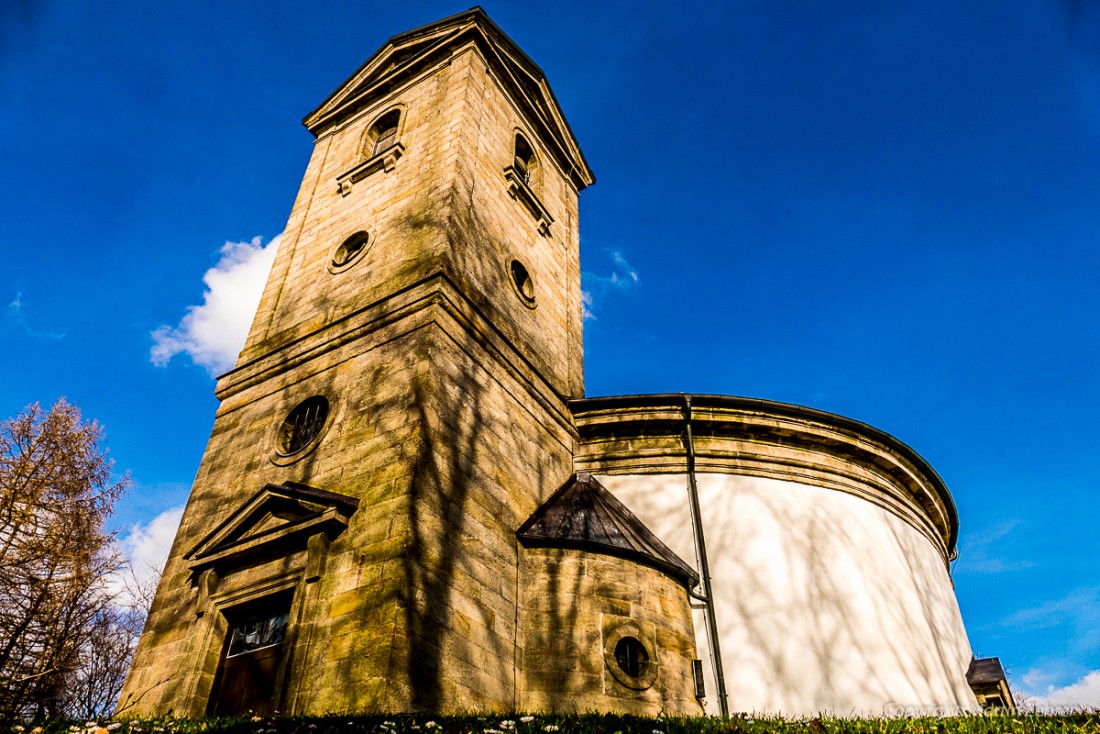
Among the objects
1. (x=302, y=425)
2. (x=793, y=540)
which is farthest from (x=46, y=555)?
(x=793, y=540)

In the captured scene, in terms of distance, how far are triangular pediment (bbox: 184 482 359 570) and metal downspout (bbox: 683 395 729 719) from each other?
232 inches

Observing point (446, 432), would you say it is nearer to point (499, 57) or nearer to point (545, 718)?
point (545, 718)

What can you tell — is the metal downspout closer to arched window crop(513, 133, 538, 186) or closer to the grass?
the grass

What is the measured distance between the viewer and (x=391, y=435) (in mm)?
10031

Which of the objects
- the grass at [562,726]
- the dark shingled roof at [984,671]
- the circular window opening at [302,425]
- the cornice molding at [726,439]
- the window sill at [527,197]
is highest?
the window sill at [527,197]

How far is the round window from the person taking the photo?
1403 centimetres

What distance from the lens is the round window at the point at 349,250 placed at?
46.0 feet

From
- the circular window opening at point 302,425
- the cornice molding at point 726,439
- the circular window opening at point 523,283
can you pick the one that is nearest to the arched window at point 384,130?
the circular window opening at point 523,283

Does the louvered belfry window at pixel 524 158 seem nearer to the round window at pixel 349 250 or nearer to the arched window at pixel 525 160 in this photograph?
the arched window at pixel 525 160

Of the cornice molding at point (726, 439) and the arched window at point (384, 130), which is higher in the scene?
the arched window at point (384, 130)

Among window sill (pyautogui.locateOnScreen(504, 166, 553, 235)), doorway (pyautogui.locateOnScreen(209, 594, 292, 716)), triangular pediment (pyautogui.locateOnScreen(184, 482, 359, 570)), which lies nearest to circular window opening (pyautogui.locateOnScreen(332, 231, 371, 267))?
window sill (pyautogui.locateOnScreen(504, 166, 553, 235))

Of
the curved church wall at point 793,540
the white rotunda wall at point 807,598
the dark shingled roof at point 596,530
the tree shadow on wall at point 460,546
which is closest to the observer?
the tree shadow on wall at point 460,546

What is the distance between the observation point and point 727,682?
1129 centimetres

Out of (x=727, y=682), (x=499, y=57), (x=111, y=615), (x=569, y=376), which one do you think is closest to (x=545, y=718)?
(x=727, y=682)
